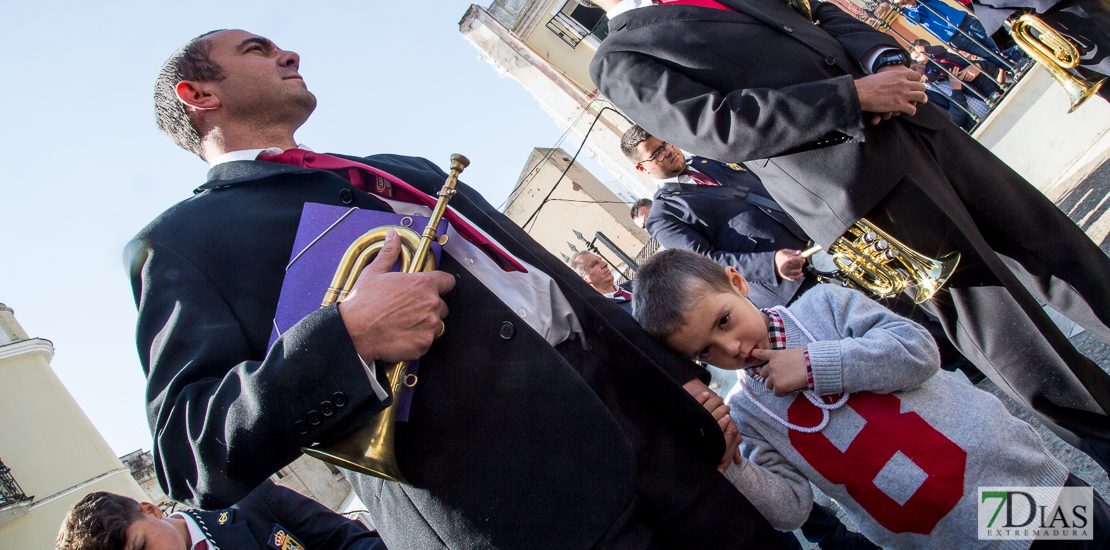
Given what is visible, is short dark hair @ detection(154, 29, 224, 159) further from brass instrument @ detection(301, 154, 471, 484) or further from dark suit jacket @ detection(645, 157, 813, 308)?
dark suit jacket @ detection(645, 157, 813, 308)

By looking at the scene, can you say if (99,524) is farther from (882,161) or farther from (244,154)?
(882,161)

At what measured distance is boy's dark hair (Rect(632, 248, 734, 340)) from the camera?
2004 millimetres

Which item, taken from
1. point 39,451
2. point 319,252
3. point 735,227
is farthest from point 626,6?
point 39,451

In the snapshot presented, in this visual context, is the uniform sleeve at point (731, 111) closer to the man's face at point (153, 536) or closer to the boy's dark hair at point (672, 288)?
the boy's dark hair at point (672, 288)

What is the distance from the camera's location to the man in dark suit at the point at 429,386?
51.3 inches

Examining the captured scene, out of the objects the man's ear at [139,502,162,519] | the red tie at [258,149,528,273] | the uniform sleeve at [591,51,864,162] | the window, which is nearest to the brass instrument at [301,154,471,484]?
the red tie at [258,149,528,273]

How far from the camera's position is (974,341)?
2.37 meters

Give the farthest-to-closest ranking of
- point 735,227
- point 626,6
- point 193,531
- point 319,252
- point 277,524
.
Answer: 1. point 735,227
2. point 277,524
3. point 193,531
4. point 626,6
5. point 319,252

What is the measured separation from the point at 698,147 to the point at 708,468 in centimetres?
120

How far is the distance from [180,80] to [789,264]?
323 centimetres

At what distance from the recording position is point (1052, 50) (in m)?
2.82

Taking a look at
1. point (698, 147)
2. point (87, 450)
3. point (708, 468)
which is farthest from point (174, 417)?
point (87, 450)

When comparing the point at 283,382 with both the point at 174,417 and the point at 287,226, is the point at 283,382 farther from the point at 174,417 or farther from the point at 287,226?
the point at 287,226

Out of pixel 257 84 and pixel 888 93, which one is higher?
pixel 888 93
